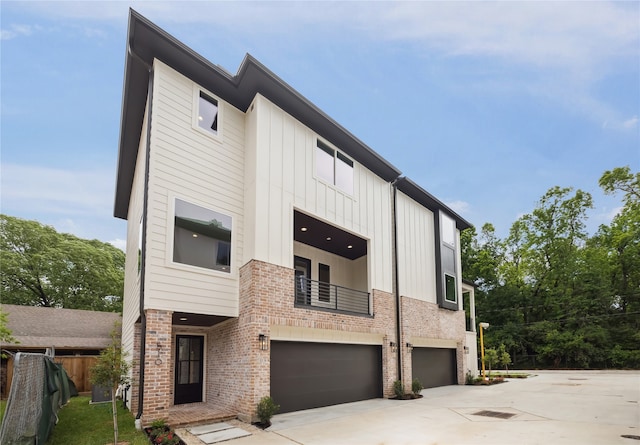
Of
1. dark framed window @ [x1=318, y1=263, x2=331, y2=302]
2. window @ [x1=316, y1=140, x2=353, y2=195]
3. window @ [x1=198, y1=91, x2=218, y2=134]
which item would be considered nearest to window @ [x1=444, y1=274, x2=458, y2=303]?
dark framed window @ [x1=318, y1=263, x2=331, y2=302]

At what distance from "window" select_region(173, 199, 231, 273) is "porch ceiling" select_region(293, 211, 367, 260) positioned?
235 cm

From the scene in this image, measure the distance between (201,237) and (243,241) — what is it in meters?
1.16

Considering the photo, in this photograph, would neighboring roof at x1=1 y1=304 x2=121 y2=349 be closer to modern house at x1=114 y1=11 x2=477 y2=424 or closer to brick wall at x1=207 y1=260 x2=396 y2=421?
modern house at x1=114 y1=11 x2=477 y2=424

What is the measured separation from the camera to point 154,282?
27.4 feet

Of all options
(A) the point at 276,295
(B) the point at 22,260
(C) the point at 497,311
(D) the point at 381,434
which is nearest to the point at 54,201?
(B) the point at 22,260

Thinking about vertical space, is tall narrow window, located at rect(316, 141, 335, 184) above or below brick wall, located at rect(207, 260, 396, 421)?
above

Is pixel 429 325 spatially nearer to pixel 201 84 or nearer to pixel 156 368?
pixel 156 368

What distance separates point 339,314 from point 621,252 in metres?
30.8

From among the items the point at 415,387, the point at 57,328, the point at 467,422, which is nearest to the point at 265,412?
the point at 467,422

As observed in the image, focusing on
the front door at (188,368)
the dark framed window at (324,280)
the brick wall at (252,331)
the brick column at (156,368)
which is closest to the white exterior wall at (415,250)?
the dark framed window at (324,280)

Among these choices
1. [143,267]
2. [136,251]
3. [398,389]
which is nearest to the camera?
[143,267]

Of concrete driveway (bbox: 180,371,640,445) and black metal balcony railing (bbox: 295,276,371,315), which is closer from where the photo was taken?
concrete driveway (bbox: 180,371,640,445)

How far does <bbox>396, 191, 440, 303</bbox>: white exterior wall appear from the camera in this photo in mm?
14859

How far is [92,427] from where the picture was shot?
8617mm
